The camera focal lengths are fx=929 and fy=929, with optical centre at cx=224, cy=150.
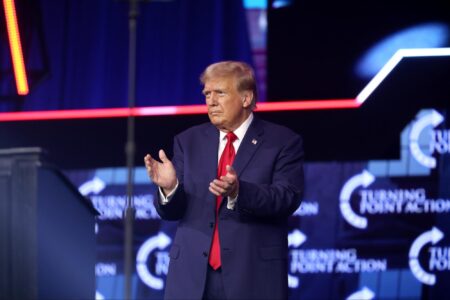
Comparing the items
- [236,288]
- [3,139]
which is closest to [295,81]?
[3,139]

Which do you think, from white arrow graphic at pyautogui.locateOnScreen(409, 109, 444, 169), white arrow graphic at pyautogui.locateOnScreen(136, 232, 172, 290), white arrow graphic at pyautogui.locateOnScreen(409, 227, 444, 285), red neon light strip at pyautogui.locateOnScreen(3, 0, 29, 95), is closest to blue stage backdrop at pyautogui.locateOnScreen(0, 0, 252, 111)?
red neon light strip at pyautogui.locateOnScreen(3, 0, 29, 95)

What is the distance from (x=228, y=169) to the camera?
3525 millimetres

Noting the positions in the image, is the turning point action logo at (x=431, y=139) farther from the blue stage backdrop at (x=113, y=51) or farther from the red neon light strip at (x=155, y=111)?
the blue stage backdrop at (x=113, y=51)

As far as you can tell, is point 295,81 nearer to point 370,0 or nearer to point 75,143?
point 370,0

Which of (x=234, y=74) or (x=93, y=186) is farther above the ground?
(x=234, y=74)

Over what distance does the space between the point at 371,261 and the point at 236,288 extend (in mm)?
2370

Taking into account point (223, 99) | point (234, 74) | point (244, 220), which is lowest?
point (244, 220)

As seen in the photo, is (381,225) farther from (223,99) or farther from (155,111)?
(223,99)

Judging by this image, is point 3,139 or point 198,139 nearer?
point 198,139

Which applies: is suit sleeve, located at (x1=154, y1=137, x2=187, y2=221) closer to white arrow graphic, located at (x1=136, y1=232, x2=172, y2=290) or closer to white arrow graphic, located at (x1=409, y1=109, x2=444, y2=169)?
white arrow graphic, located at (x1=136, y1=232, x2=172, y2=290)

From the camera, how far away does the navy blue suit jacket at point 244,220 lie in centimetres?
372

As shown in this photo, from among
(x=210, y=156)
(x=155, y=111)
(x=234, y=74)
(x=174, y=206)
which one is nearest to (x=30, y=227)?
(x=174, y=206)

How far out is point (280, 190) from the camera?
3682mm

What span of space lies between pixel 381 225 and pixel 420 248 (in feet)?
0.93
